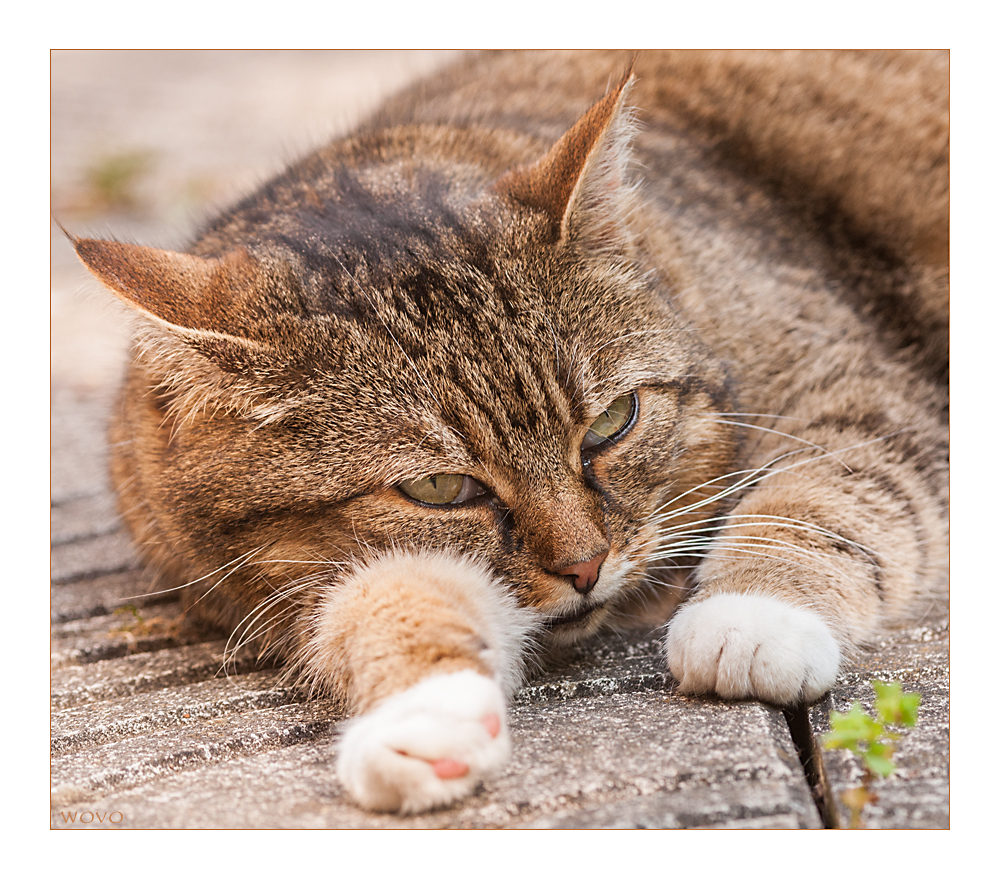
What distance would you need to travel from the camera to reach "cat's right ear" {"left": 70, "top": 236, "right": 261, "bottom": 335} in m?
1.62

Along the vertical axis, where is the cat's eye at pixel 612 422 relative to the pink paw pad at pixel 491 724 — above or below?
above

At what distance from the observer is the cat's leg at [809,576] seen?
1.61 m

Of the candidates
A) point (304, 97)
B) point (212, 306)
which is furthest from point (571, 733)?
point (304, 97)

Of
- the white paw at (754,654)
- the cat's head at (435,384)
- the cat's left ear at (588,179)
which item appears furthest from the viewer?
the cat's left ear at (588,179)

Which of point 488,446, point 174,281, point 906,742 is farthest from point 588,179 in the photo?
point 906,742

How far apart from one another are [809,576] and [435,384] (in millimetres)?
894

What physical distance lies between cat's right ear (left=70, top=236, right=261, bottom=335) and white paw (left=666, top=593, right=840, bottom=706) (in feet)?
3.47

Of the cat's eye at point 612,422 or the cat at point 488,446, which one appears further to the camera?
the cat's eye at point 612,422

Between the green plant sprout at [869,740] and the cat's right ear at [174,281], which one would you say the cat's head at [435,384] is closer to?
the cat's right ear at [174,281]

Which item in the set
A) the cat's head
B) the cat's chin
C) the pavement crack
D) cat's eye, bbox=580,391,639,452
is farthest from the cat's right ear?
the pavement crack

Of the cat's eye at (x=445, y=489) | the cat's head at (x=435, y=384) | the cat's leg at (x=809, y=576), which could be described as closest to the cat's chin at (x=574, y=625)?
the cat's head at (x=435, y=384)

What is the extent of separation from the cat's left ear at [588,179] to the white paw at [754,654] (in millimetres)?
824

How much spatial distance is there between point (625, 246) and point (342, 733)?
1.18 metres

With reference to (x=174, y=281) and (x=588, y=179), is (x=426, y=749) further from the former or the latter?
(x=588, y=179)
